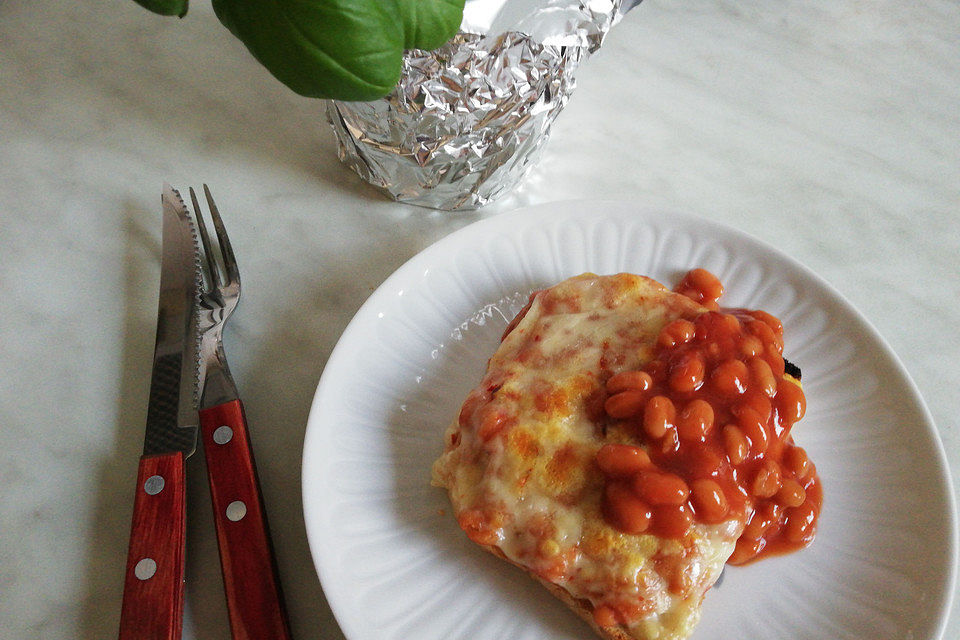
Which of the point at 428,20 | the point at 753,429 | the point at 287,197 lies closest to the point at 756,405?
the point at 753,429

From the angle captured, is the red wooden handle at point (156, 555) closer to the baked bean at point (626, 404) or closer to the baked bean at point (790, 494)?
the baked bean at point (626, 404)

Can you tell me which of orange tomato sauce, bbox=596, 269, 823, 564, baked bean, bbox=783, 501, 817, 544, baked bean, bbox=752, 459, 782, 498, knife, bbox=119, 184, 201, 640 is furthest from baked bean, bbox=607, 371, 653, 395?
knife, bbox=119, 184, 201, 640

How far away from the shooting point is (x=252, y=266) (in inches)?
71.7

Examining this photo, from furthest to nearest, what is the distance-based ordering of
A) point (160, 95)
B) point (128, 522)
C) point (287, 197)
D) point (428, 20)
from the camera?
point (160, 95) → point (287, 197) → point (128, 522) → point (428, 20)

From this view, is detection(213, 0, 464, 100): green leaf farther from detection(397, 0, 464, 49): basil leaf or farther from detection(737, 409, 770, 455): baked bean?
detection(737, 409, 770, 455): baked bean

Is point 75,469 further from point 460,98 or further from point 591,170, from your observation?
point 591,170

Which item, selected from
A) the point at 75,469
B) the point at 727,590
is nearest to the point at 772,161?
the point at 727,590

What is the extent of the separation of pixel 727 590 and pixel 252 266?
4.35 ft

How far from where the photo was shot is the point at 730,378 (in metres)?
1.24

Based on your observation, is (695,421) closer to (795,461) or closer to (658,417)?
(658,417)

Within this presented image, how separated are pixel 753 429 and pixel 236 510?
0.93 m

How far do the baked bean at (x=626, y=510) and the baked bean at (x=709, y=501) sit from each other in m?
0.08

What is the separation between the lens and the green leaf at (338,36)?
990mm

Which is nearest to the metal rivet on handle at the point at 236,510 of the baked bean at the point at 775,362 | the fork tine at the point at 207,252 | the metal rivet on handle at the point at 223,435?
the metal rivet on handle at the point at 223,435
